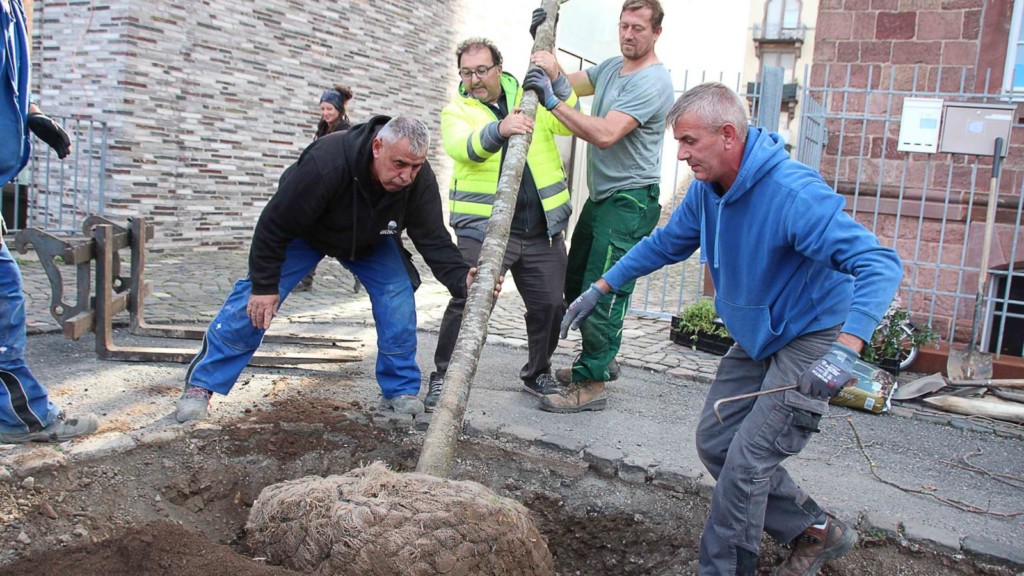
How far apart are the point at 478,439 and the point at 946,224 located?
5613 mm

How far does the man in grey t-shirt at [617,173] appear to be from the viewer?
16.2 ft

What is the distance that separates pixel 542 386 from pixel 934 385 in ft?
10.0

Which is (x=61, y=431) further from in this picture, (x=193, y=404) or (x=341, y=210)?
(x=341, y=210)

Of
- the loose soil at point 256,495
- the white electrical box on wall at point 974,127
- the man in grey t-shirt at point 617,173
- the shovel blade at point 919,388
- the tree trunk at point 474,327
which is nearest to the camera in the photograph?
the loose soil at point 256,495

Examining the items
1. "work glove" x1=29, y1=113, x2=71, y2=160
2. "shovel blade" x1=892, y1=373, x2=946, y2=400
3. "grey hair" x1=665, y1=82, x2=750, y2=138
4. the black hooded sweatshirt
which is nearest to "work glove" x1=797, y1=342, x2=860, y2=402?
"grey hair" x1=665, y1=82, x2=750, y2=138

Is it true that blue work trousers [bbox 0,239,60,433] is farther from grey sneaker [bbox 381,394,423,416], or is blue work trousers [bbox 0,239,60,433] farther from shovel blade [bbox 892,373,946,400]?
shovel blade [bbox 892,373,946,400]

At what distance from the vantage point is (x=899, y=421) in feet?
18.8

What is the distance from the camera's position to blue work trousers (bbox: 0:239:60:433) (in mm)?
3701

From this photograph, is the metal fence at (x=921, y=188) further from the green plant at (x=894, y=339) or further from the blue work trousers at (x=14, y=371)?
the blue work trousers at (x=14, y=371)

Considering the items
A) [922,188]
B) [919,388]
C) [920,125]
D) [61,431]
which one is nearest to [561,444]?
[61,431]

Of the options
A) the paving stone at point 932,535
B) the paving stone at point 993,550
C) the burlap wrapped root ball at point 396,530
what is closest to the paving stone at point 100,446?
the burlap wrapped root ball at point 396,530

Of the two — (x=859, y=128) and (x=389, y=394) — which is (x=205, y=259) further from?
(x=859, y=128)

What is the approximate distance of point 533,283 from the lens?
16.8 ft

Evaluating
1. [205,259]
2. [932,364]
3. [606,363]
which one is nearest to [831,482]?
[606,363]
